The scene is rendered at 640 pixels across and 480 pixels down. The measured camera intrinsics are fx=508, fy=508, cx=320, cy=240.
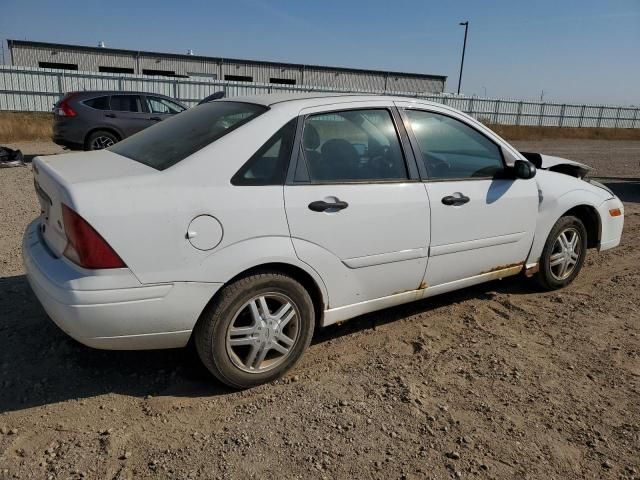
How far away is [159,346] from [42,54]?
35.2 meters

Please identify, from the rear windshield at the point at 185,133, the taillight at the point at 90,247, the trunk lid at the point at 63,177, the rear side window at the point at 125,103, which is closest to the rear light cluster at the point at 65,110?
the rear side window at the point at 125,103

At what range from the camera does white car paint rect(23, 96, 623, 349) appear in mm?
2434

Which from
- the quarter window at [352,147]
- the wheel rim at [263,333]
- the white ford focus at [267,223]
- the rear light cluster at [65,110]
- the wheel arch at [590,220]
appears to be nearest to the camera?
the white ford focus at [267,223]

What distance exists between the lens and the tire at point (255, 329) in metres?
2.69

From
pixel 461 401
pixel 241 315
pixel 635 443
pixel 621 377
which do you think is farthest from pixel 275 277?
pixel 621 377

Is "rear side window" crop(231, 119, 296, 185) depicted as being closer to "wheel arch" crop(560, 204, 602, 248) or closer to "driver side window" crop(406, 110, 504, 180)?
"driver side window" crop(406, 110, 504, 180)

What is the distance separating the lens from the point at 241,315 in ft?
9.26

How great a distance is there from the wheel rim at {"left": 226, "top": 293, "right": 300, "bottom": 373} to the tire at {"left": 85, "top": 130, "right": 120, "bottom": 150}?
34.6 feet

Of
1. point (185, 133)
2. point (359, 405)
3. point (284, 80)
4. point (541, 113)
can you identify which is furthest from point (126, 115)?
point (541, 113)

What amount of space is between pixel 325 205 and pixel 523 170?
5.67ft

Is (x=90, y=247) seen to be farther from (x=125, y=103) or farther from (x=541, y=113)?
(x=541, y=113)

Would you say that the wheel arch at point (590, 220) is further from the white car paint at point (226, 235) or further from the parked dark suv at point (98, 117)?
the parked dark suv at point (98, 117)

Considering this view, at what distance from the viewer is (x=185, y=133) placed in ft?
10.2

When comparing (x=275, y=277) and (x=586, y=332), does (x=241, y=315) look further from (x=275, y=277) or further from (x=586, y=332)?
(x=586, y=332)
